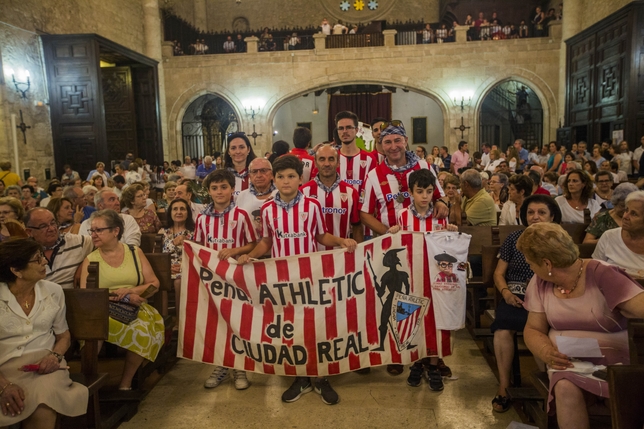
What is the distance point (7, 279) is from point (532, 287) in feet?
9.30

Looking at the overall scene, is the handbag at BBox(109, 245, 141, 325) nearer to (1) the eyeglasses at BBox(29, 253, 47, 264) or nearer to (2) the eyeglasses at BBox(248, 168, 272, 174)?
(1) the eyeglasses at BBox(29, 253, 47, 264)

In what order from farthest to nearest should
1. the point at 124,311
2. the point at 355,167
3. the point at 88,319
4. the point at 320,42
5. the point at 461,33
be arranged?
the point at 320,42, the point at 461,33, the point at 355,167, the point at 124,311, the point at 88,319

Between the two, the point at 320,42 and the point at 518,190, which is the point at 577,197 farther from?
the point at 320,42

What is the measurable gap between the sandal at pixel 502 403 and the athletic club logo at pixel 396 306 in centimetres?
63

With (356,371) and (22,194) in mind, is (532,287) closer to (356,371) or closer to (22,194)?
(356,371)

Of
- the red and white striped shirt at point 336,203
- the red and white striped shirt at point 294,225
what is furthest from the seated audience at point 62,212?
the red and white striped shirt at point 336,203

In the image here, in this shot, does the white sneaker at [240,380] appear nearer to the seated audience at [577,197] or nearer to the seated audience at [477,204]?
the seated audience at [477,204]

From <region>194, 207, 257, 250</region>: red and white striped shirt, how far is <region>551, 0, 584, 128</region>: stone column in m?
15.1

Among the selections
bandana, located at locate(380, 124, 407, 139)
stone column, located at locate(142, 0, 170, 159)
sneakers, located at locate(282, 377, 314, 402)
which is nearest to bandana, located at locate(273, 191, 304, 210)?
bandana, located at locate(380, 124, 407, 139)

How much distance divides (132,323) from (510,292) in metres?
2.58

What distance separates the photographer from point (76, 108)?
42.8 ft

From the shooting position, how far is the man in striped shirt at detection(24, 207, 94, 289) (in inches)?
139

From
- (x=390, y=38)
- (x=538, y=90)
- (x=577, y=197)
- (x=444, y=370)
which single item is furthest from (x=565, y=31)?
(x=444, y=370)

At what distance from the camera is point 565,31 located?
1594 centimetres
